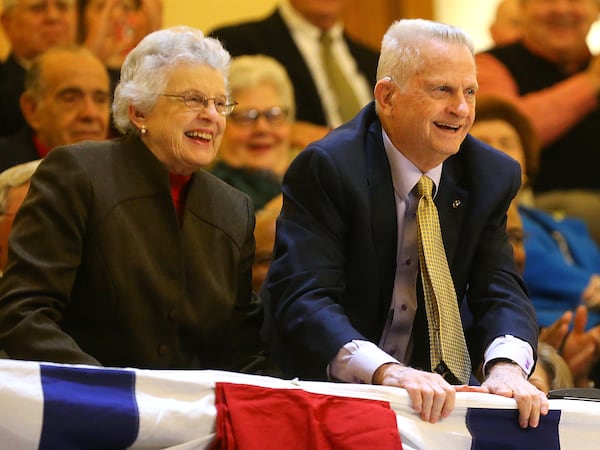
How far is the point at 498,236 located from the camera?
7.54 ft

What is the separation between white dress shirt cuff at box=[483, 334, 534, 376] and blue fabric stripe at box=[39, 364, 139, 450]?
0.69 metres

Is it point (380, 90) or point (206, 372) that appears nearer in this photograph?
point (206, 372)

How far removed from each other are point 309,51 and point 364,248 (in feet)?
6.43

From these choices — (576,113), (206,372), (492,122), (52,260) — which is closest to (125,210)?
(52,260)

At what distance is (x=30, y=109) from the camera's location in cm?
325

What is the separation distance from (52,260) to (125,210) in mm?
173

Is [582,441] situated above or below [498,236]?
below

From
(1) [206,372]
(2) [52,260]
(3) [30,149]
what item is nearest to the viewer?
(1) [206,372]

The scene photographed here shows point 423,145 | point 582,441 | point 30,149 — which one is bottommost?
point 582,441

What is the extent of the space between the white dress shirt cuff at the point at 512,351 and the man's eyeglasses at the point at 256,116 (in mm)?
1619

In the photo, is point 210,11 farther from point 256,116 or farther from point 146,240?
point 146,240

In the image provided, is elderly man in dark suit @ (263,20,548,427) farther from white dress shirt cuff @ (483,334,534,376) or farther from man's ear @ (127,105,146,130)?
man's ear @ (127,105,146,130)

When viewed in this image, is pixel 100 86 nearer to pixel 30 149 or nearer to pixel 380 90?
pixel 30 149

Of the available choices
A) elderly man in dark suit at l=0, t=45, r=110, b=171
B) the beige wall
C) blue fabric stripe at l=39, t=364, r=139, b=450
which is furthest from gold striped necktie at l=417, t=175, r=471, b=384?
the beige wall
